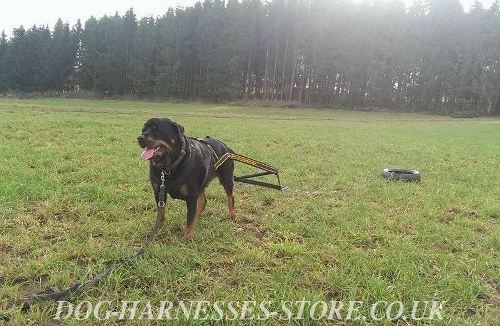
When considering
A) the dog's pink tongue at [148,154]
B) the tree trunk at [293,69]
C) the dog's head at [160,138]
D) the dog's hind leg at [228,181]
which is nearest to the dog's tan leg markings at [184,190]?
the dog's head at [160,138]

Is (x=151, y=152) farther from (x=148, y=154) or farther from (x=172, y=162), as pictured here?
(x=172, y=162)

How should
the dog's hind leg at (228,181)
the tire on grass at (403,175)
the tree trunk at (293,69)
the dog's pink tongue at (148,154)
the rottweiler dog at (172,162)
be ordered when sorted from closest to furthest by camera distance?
the dog's pink tongue at (148,154), the rottweiler dog at (172,162), the dog's hind leg at (228,181), the tire on grass at (403,175), the tree trunk at (293,69)

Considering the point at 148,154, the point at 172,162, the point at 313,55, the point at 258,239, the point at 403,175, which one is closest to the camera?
the point at 148,154

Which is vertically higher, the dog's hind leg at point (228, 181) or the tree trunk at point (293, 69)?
the tree trunk at point (293, 69)

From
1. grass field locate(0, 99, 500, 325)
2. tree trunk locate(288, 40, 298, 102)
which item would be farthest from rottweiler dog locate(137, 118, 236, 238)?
tree trunk locate(288, 40, 298, 102)

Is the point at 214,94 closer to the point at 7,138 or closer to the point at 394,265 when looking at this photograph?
the point at 7,138

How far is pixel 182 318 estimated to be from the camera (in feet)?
9.11

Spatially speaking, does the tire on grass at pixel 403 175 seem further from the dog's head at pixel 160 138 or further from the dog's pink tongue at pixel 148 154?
the dog's pink tongue at pixel 148 154

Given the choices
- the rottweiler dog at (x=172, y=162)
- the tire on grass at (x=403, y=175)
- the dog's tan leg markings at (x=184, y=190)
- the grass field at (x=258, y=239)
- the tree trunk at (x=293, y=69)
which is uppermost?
the tree trunk at (x=293, y=69)

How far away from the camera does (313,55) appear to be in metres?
53.3

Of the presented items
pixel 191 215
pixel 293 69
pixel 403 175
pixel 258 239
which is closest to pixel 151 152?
pixel 191 215

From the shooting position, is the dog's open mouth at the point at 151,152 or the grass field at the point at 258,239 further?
the dog's open mouth at the point at 151,152

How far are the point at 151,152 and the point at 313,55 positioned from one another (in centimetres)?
5243

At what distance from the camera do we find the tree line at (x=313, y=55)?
50875mm
